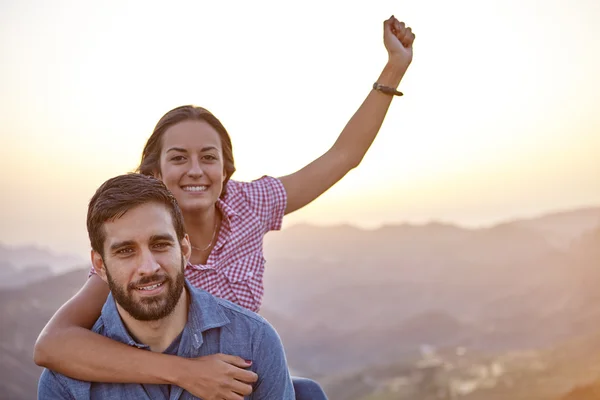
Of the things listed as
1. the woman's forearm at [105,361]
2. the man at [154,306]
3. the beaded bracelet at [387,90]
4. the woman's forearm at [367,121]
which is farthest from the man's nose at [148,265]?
the beaded bracelet at [387,90]

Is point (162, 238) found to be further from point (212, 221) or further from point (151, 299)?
point (212, 221)

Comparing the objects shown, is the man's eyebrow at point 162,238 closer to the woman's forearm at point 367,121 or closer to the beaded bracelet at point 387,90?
the woman's forearm at point 367,121

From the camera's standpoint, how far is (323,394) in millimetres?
2221

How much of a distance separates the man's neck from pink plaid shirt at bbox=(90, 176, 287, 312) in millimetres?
384

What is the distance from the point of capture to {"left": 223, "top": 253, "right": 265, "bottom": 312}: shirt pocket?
2.42 metres

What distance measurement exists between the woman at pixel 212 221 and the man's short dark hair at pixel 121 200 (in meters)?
0.26

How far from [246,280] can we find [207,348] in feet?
1.62

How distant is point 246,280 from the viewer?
2.46 meters

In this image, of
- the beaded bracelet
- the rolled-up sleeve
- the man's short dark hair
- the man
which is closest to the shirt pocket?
the rolled-up sleeve

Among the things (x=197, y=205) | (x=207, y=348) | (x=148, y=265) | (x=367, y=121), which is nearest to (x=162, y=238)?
(x=148, y=265)

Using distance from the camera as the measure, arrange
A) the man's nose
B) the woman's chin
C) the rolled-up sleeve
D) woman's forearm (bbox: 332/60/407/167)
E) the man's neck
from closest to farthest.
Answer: the man's nose
the man's neck
the woman's chin
the rolled-up sleeve
woman's forearm (bbox: 332/60/407/167)

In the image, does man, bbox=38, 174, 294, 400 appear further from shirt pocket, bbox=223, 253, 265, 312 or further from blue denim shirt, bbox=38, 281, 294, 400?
shirt pocket, bbox=223, 253, 265, 312

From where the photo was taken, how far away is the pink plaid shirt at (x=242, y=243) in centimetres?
240

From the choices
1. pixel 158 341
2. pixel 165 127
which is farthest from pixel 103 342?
pixel 165 127
